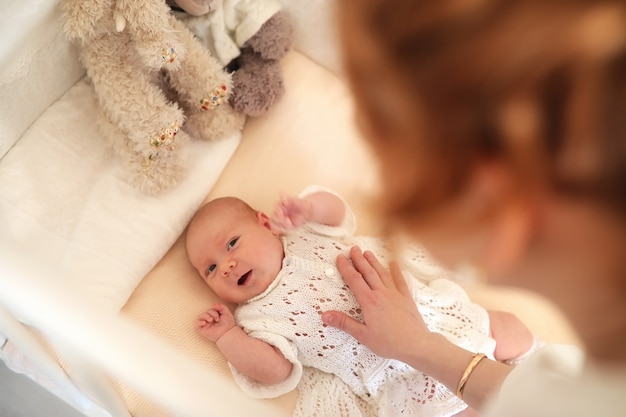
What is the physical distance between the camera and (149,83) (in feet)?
2.85

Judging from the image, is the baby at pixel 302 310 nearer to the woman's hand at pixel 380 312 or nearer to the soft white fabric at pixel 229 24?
the woman's hand at pixel 380 312

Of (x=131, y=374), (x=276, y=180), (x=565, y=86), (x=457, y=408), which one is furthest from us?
(x=276, y=180)

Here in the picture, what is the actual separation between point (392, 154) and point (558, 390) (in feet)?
0.78

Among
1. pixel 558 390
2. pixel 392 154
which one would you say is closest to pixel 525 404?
pixel 558 390

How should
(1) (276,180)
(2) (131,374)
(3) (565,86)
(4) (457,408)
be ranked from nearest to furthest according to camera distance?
(3) (565,86), (2) (131,374), (4) (457,408), (1) (276,180)

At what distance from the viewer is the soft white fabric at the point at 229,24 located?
3.17 feet

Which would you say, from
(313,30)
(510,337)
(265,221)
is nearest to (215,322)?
(265,221)

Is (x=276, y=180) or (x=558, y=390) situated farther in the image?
(x=276, y=180)

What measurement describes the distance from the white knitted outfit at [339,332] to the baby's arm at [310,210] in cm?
5

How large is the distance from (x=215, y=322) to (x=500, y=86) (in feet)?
2.17

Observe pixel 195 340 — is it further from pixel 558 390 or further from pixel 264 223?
pixel 558 390

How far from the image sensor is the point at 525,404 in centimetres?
45

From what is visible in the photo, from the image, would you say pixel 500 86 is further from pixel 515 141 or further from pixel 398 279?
pixel 398 279

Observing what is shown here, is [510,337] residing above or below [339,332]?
above
